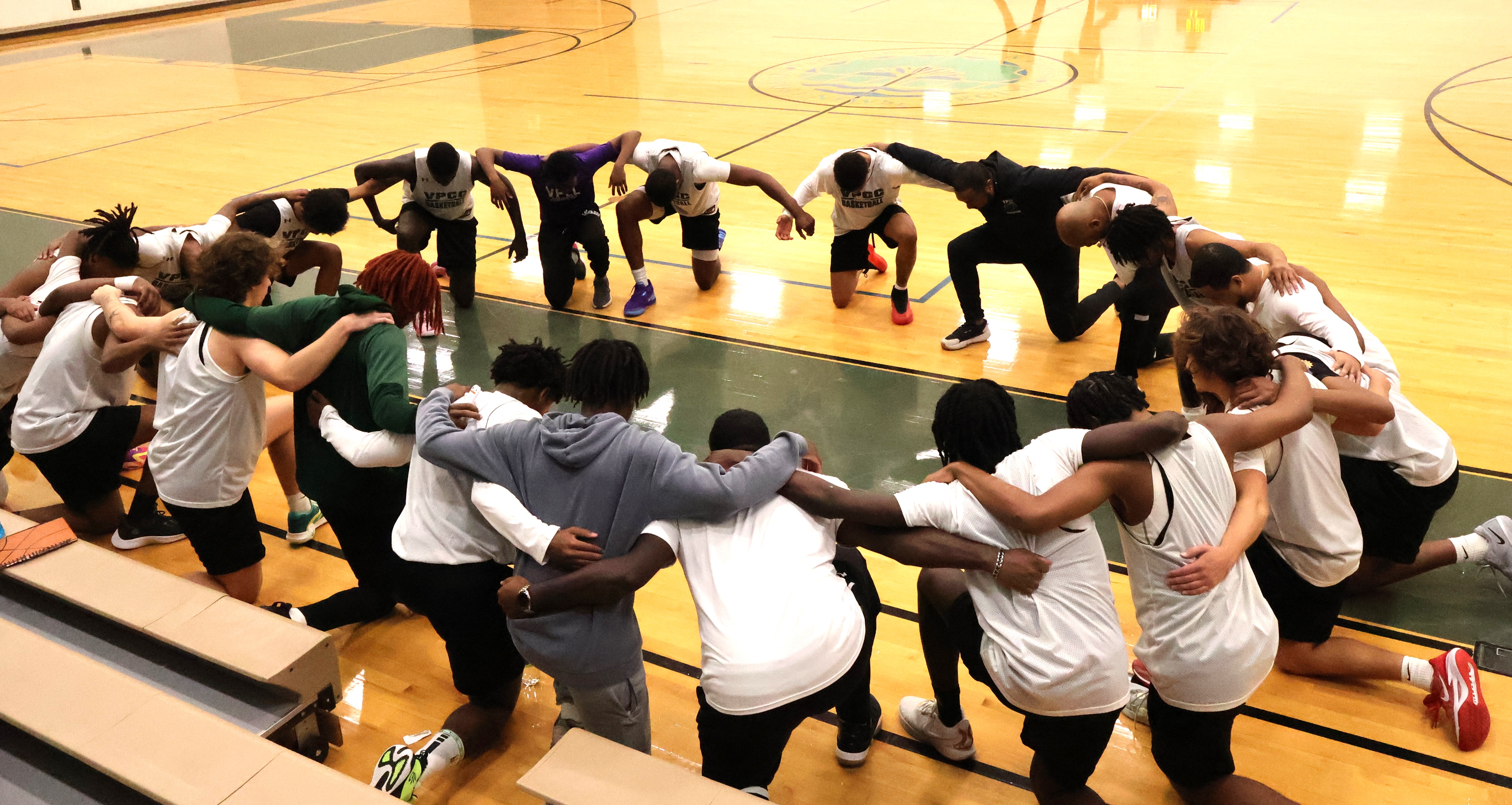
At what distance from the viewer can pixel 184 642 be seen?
2.70 meters

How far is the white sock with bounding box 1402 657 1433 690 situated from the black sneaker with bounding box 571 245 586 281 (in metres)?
4.63

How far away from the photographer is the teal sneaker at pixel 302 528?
385cm

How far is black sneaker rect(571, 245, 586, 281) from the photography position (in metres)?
6.21

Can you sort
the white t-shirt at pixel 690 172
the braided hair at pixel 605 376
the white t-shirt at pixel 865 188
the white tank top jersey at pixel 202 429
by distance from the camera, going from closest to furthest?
the braided hair at pixel 605 376, the white tank top jersey at pixel 202 429, the white t-shirt at pixel 865 188, the white t-shirt at pixel 690 172

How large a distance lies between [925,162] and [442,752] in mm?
3866

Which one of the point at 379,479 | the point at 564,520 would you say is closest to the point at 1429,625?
the point at 564,520

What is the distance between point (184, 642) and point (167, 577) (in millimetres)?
382

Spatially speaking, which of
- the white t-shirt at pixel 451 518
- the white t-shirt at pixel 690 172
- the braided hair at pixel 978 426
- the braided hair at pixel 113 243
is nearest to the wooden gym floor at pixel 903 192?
the white t-shirt at pixel 690 172

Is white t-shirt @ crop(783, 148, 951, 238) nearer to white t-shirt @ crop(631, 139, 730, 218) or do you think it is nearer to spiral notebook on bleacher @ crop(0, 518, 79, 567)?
white t-shirt @ crop(631, 139, 730, 218)

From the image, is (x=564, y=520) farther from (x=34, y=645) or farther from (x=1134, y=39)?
(x=1134, y=39)

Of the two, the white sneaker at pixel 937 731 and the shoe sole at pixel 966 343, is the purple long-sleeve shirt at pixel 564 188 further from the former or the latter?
the white sneaker at pixel 937 731

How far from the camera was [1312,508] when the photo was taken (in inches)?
108

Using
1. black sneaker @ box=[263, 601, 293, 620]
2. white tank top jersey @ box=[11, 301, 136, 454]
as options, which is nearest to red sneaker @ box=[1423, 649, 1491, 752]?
black sneaker @ box=[263, 601, 293, 620]

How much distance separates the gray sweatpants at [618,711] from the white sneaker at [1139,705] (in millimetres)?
1322
